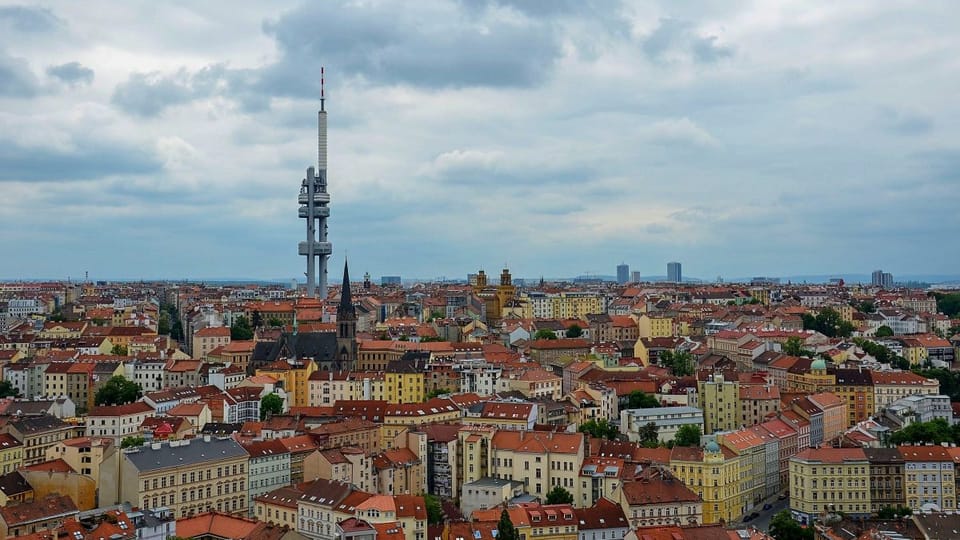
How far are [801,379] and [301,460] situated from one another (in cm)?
4683

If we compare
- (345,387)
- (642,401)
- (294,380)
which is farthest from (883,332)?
(294,380)

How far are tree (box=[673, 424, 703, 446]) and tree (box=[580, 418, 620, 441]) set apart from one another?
14.5ft

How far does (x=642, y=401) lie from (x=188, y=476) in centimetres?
3753

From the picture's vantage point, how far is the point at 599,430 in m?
76.0

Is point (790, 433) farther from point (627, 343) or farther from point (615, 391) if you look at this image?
point (627, 343)

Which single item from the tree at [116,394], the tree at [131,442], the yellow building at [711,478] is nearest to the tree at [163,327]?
the tree at [116,394]

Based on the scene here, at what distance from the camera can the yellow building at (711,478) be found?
2506 inches

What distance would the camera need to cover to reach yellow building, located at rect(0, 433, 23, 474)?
2594 inches

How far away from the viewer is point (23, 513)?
51.7m

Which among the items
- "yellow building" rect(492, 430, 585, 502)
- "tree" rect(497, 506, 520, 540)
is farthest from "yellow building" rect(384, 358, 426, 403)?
"tree" rect(497, 506, 520, 540)

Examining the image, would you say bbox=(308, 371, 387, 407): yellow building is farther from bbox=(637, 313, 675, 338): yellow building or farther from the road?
bbox=(637, 313, 675, 338): yellow building

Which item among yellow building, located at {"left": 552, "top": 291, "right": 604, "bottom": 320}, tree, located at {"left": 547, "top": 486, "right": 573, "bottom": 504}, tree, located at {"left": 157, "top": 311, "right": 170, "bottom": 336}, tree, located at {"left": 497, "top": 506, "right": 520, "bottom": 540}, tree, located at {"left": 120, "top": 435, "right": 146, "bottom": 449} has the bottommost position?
tree, located at {"left": 547, "top": 486, "right": 573, "bottom": 504}

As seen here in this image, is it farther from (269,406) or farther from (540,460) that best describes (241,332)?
(540,460)

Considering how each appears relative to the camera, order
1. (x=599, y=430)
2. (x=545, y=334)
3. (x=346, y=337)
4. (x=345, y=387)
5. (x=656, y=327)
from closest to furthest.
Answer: (x=599, y=430) < (x=345, y=387) < (x=346, y=337) < (x=545, y=334) < (x=656, y=327)
